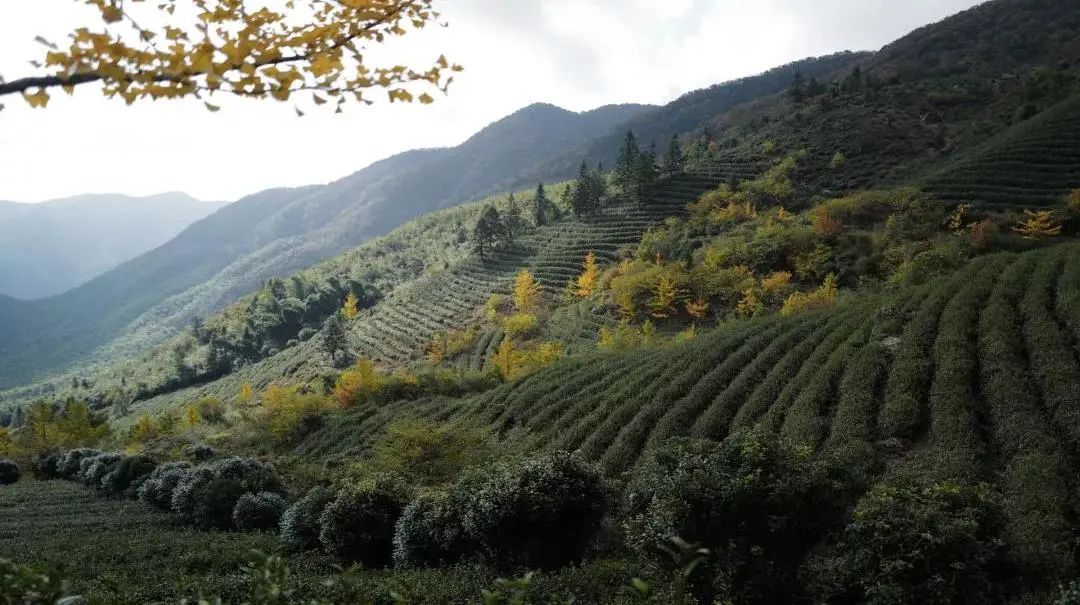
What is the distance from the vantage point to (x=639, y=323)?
50.2 metres

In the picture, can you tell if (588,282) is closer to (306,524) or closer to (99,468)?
(99,468)

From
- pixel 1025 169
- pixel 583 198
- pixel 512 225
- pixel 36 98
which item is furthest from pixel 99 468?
pixel 1025 169

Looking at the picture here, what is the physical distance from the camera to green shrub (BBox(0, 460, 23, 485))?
3384 cm

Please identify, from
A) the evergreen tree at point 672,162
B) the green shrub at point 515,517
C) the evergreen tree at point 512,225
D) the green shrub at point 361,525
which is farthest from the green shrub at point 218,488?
the evergreen tree at point 672,162

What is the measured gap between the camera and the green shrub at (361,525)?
44.6 feet

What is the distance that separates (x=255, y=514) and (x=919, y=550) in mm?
18186

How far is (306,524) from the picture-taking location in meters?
15.0

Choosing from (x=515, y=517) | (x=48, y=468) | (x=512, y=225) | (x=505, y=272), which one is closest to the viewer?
(x=515, y=517)

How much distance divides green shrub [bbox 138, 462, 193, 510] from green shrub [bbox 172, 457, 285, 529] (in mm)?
1326

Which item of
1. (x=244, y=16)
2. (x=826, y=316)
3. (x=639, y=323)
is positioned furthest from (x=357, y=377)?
(x=244, y=16)

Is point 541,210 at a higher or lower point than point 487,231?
higher

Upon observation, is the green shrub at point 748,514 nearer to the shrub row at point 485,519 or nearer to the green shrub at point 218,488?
the shrub row at point 485,519

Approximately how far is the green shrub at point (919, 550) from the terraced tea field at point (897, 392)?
51.5 inches

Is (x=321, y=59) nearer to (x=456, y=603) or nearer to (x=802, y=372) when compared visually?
(x=456, y=603)
